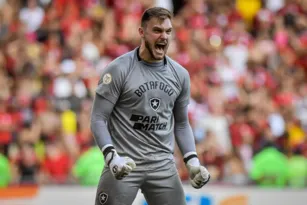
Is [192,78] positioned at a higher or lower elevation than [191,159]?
higher

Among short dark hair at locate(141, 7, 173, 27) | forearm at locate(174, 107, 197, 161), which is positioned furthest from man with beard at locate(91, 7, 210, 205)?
forearm at locate(174, 107, 197, 161)

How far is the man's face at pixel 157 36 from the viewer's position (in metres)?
6.92

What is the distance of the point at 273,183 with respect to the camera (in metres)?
12.3

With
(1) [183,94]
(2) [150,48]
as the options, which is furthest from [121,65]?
(1) [183,94]

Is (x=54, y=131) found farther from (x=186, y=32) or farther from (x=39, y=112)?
(x=186, y=32)

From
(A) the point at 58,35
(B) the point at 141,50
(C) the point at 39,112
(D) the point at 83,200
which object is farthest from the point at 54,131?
(B) the point at 141,50

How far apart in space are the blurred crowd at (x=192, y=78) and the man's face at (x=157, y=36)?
476 cm

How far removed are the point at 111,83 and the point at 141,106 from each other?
341 mm

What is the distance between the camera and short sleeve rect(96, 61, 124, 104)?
6.79 metres

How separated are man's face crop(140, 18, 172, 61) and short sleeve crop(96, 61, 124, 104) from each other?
0.35 m

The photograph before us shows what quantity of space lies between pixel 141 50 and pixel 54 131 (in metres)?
5.66

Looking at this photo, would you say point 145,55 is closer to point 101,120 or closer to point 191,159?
point 101,120

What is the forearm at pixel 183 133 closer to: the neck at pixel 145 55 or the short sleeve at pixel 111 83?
the neck at pixel 145 55

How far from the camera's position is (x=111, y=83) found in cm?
679
